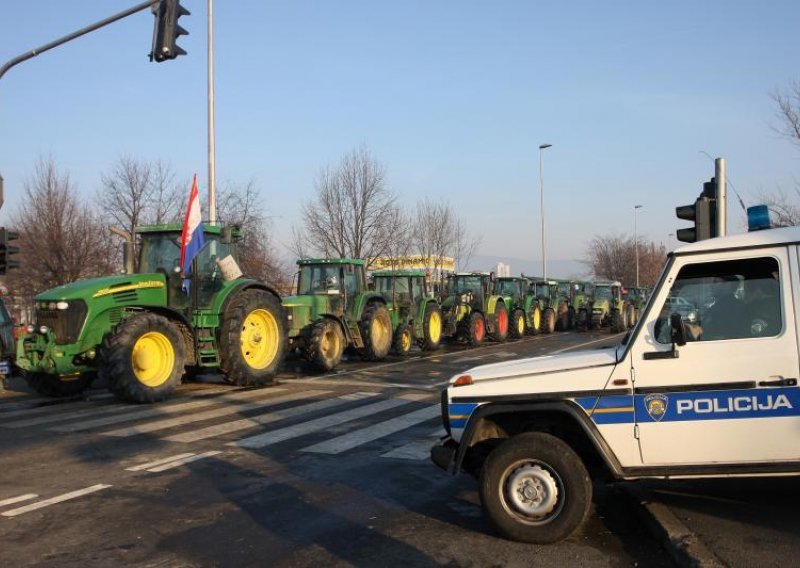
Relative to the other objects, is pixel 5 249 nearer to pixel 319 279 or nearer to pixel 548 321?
pixel 319 279

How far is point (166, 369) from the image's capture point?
11.9 meters

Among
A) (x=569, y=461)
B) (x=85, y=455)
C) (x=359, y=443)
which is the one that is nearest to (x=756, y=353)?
(x=569, y=461)

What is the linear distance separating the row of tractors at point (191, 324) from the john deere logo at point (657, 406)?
8466 millimetres

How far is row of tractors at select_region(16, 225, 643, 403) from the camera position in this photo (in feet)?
36.6

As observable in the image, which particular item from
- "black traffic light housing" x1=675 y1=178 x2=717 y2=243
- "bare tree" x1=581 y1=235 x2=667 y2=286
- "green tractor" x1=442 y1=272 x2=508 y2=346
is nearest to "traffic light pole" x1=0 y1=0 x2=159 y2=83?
"black traffic light housing" x1=675 y1=178 x2=717 y2=243

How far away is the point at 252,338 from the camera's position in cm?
1380

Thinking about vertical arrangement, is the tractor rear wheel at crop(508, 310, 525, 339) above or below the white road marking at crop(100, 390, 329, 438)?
above

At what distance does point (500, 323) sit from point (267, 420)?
56.3 feet

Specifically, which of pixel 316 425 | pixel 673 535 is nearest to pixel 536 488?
pixel 673 535

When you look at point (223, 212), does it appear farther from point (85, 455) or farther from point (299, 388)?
point (85, 455)

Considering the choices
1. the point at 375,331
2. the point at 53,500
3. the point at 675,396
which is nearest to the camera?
the point at 675,396

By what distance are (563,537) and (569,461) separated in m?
0.53

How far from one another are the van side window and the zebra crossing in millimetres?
3705

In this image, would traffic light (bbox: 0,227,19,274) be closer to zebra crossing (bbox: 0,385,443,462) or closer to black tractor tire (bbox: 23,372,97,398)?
black tractor tire (bbox: 23,372,97,398)
